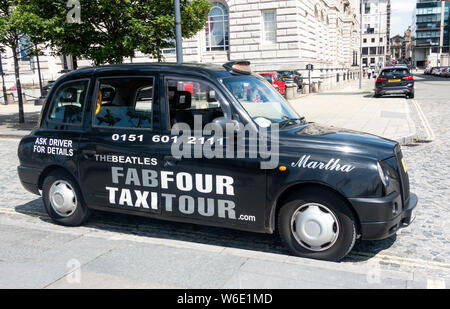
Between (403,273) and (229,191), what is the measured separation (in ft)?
5.68

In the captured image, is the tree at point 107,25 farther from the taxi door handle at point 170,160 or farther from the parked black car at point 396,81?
the parked black car at point 396,81

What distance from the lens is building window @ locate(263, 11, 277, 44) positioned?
3519 centimetres

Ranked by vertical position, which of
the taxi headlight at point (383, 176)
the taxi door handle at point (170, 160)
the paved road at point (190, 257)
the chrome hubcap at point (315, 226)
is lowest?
the paved road at point (190, 257)

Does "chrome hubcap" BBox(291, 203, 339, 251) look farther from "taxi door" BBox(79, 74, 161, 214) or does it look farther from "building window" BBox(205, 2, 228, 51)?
"building window" BBox(205, 2, 228, 51)

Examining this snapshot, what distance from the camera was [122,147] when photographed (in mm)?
4965

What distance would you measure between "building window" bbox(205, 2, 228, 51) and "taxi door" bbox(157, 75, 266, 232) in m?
33.1

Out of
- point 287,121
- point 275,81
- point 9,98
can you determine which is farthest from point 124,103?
point 9,98

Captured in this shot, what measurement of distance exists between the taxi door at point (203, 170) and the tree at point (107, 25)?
10.8 m

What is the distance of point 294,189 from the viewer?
4.30m

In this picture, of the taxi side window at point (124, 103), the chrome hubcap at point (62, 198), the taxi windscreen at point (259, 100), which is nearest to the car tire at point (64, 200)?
the chrome hubcap at point (62, 198)

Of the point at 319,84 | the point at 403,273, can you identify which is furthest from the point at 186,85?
the point at 319,84

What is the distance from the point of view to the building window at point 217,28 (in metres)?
36.3

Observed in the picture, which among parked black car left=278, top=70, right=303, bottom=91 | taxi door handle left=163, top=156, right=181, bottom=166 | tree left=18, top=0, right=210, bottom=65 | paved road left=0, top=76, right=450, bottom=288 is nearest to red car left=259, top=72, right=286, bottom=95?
parked black car left=278, top=70, right=303, bottom=91

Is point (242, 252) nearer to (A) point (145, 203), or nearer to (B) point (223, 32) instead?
(A) point (145, 203)
